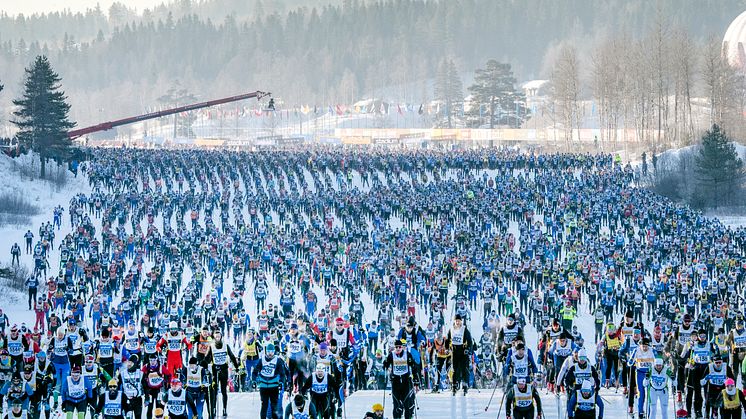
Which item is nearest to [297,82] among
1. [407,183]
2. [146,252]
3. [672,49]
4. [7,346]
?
[672,49]

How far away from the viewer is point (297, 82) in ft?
594

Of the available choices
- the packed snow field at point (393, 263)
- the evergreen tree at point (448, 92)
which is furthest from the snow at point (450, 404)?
the evergreen tree at point (448, 92)

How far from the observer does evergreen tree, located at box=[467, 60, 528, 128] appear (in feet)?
405

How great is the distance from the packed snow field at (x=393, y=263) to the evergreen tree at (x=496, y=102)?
6153 cm

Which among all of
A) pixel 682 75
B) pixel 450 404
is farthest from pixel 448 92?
A: pixel 450 404

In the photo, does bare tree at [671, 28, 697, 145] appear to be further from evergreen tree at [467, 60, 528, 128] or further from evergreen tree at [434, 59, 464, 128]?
evergreen tree at [434, 59, 464, 128]

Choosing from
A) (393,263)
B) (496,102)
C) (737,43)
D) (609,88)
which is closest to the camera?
(393,263)

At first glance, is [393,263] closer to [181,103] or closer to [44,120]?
[44,120]

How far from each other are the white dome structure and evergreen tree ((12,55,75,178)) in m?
69.8

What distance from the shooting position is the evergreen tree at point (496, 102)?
123m

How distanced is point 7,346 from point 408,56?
584 feet

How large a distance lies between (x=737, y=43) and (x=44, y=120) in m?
77.2

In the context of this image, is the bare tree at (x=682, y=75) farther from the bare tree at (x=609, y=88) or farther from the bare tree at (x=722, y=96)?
the bare tree at (x=609, y=88)

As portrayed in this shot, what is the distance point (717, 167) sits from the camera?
6259cm
